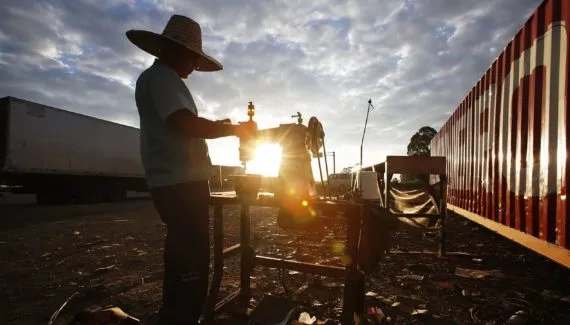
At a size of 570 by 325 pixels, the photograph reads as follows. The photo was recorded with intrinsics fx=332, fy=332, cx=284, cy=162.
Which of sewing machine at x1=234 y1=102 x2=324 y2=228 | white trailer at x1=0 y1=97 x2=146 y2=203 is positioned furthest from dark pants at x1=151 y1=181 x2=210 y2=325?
white trailer at x1=0 y1=97 x2=146 y2=203

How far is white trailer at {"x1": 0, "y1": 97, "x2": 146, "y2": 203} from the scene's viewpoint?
1363 centimetres

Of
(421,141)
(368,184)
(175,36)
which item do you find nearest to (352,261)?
(175,36)

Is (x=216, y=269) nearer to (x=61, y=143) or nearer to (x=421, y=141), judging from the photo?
(x=61, y=143)

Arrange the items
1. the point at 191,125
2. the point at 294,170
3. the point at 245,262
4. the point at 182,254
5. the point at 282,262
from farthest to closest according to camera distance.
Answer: the point at 245,262 < the point at 282,262 < the point at 294,170 < the point at 182,254 < the point at 191,125

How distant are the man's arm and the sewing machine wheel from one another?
53.7 inches

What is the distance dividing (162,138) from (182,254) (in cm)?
Answer: 79

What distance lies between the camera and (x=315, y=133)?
337 cm

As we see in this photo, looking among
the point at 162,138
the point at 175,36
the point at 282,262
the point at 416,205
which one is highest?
the point at 175,36

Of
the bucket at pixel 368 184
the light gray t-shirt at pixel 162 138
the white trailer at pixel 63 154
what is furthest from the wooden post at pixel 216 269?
the white trailer at pixel 63 154

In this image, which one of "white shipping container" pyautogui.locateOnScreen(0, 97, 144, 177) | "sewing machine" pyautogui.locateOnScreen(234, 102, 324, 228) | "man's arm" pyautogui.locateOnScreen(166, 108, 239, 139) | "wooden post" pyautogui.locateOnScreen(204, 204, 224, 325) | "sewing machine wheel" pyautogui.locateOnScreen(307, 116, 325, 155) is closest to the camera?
"man's arm" pyautogui.locateOnScreen(166, 108, 239, 139)

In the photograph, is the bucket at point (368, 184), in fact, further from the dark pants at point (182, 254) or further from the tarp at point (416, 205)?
the dark pants at point (182, 254)

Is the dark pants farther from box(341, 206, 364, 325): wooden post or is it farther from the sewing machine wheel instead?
the sewing machine wheel

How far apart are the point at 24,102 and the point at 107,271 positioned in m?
13.1

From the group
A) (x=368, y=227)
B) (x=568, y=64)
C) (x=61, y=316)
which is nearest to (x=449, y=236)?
(x=568, y=64)
